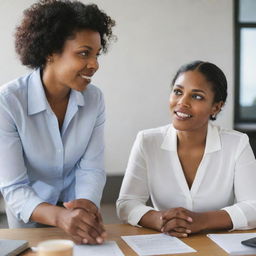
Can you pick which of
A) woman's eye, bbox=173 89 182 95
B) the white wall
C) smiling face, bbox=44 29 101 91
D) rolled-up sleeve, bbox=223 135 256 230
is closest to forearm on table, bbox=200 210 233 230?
rolled-up sleeve, bbox=223 135 256 230

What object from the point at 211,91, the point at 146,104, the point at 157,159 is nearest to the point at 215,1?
the point at 146,104

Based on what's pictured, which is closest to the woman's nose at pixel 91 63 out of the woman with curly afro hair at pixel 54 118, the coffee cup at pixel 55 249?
the woman with curly afro hair at pixel 54 118

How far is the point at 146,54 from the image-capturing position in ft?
13.0

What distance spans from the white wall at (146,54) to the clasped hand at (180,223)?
2443 millimetres

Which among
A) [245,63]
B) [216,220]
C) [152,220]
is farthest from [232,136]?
[245,63]

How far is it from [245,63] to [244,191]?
2.71m

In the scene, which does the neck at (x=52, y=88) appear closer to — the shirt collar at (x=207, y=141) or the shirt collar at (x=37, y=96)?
the shirt collar at (x=37, y=96)

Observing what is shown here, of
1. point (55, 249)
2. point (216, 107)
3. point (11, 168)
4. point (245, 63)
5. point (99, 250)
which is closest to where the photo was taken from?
point (55, 249)

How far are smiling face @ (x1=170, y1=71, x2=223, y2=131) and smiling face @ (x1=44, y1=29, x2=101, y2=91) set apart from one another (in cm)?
46

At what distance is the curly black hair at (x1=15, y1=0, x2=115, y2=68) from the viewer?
5.50 ft

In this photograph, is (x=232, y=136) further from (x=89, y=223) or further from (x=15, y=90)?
(x=15, y=90)

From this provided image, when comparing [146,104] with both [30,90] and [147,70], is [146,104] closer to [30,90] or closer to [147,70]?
[147,70]

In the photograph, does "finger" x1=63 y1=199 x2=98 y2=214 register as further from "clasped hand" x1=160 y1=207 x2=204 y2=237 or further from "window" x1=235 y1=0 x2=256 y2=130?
"window" x1=235 y1=0 x2=256 y2=130

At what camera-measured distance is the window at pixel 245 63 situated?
4.22 metres
